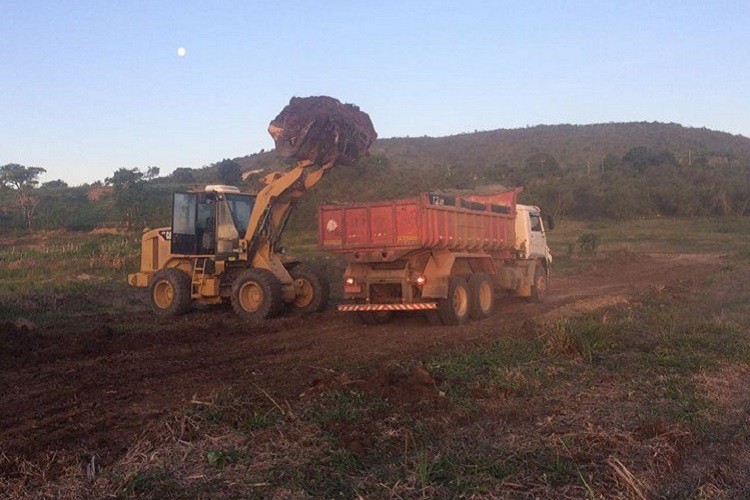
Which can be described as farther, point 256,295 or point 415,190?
point 415,190

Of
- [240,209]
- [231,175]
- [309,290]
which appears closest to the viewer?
[309,290]

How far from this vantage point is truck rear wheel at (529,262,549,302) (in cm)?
1761

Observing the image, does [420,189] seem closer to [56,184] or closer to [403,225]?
[403,225]

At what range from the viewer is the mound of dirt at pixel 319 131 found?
567 inches

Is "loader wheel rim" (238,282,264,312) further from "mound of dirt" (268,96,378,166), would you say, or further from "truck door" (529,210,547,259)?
"truck door" (529,210,547,259)

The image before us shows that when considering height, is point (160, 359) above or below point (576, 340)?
below

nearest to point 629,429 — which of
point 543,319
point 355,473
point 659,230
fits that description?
point 355,473

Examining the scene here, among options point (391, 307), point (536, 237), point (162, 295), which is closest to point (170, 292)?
point (162, 295)

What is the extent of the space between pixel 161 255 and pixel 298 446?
1141 centimetres

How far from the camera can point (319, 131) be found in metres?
14.4

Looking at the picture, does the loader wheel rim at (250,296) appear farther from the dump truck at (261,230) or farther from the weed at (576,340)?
the weed at (576,340)

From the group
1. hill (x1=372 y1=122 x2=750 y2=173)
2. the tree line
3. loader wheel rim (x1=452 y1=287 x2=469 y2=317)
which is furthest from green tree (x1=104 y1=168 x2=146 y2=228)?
hill (x1=372 y1=122 x2=750 y2=173)

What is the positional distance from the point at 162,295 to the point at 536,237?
8802mm

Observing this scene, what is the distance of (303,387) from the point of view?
8.15 m
